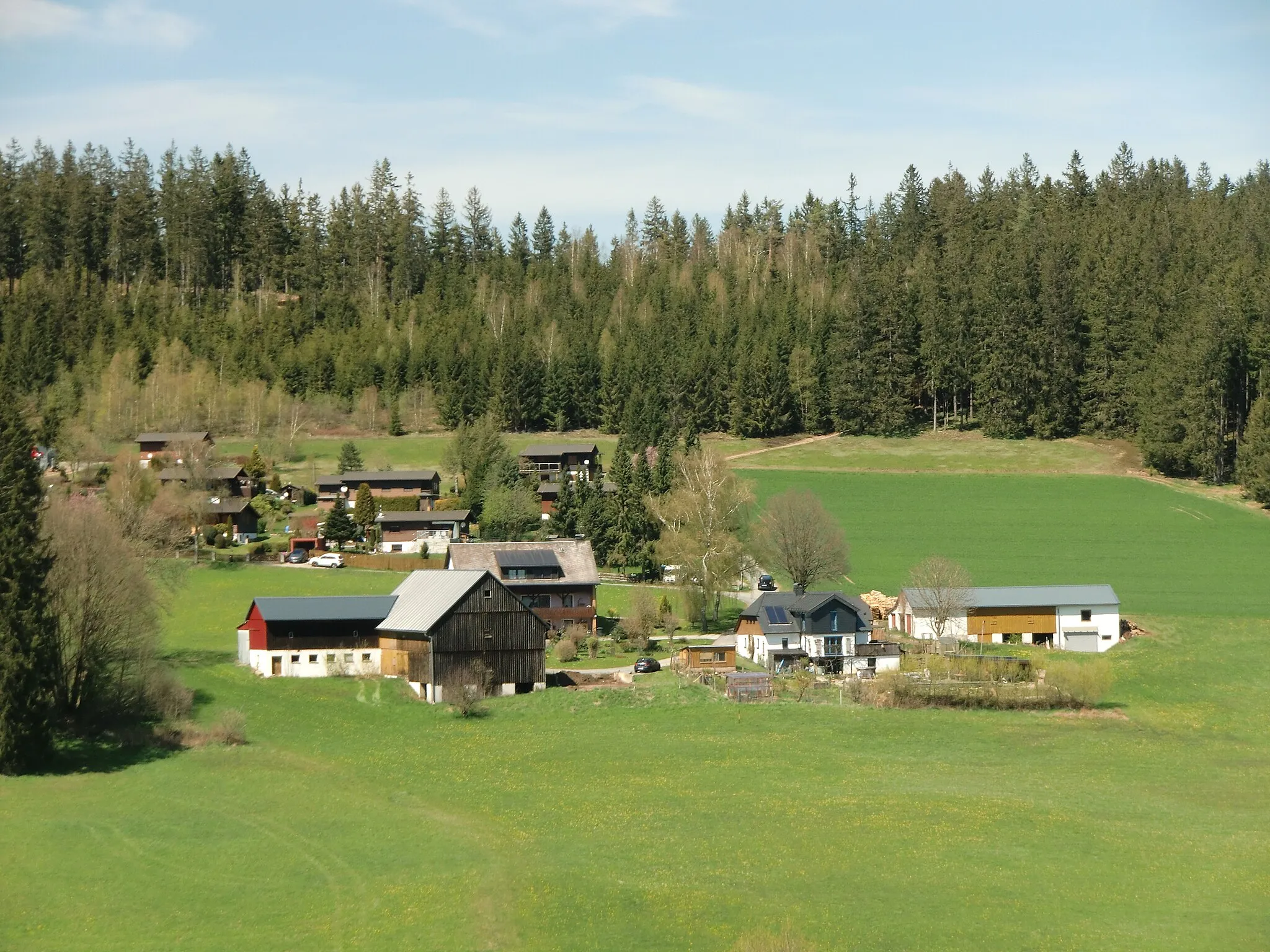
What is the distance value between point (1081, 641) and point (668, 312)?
291 ft

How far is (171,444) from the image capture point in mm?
110562

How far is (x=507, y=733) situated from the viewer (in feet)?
176

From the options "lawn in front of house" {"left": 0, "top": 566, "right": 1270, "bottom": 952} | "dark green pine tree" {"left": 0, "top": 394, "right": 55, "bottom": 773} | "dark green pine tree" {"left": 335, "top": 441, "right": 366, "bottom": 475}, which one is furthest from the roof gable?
"dark green pine tree" {"left": 335, "top": 441, "right": 366, "bottom": 475}

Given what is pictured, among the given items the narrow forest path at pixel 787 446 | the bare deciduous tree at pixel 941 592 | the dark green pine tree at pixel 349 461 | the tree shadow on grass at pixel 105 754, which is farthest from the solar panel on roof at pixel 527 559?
the narrow forest path at pixel 787 446

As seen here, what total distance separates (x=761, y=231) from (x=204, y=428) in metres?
88.0

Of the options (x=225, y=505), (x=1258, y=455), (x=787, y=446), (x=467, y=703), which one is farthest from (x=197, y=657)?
(x=1258, y=455)

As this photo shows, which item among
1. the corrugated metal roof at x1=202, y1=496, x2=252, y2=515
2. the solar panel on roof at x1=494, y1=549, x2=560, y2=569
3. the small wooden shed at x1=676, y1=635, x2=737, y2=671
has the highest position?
the corrugated metal roof at x1=202, y1=496, x2=252, y2=515

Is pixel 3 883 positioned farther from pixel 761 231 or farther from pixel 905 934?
pixel 761 231

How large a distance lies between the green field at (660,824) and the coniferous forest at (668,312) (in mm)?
57851

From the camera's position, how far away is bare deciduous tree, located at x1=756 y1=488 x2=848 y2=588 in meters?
79.1

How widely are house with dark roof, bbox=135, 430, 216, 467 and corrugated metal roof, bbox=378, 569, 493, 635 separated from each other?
3914 centimetres

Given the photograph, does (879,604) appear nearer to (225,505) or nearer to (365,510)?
(365,510)

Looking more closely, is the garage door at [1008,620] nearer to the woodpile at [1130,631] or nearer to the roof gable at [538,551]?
the woodpile at [1130,631]

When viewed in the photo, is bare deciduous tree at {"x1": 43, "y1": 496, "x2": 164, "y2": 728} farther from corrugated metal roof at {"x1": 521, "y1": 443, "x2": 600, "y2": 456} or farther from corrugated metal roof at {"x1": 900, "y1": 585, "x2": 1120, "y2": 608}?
corrugated metal roof at {"x1": 521, "y1": 443, "x2": 600, "y2": 456}
